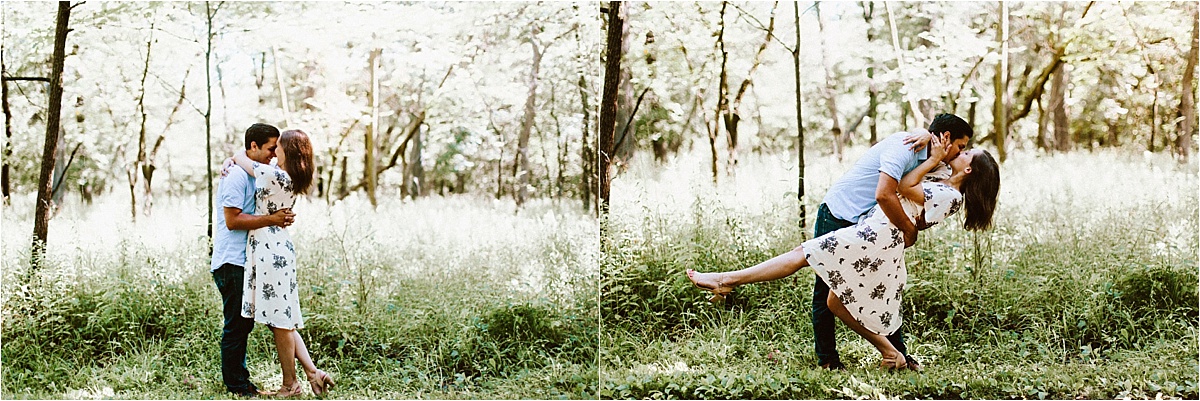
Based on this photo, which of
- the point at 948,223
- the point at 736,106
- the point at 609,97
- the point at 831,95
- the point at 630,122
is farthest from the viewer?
the point at 831,95

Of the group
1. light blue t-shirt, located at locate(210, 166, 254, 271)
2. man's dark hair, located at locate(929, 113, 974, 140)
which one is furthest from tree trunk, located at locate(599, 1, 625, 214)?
light blue t-shirt, located at locate(210, 166, 254, 271)

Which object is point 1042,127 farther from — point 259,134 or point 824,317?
point 259,134

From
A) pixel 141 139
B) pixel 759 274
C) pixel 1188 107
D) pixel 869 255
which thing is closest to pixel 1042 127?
pixel 1188 107

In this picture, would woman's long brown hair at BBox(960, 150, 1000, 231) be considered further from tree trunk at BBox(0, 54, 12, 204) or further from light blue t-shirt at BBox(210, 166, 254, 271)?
tree trunk at BBox(0, 54, 12, 204)

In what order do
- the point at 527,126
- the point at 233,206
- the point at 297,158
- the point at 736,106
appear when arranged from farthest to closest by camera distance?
the point at 527,126 → the point at 736,106 → the point at 297,158 → the point at 233,206

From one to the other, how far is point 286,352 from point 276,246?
1.38 feet

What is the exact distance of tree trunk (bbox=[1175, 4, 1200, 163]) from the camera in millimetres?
4180

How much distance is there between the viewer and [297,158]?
2969 mm

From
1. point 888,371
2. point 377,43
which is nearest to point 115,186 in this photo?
point 377,43

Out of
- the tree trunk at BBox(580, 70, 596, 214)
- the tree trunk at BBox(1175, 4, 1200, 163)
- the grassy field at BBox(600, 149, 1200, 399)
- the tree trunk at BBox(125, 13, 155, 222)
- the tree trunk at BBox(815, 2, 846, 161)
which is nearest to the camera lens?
the grassy field at BBox(600, 149, 1200, 399)

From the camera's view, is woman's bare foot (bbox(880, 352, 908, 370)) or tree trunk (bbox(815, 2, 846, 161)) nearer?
woman's bare foot (bbox(880, 352, 908, 370))

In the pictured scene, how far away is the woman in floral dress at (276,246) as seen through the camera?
2926 millimetres

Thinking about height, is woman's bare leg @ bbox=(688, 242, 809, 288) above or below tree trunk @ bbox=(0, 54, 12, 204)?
below

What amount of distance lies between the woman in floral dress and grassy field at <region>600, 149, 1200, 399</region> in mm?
1351
